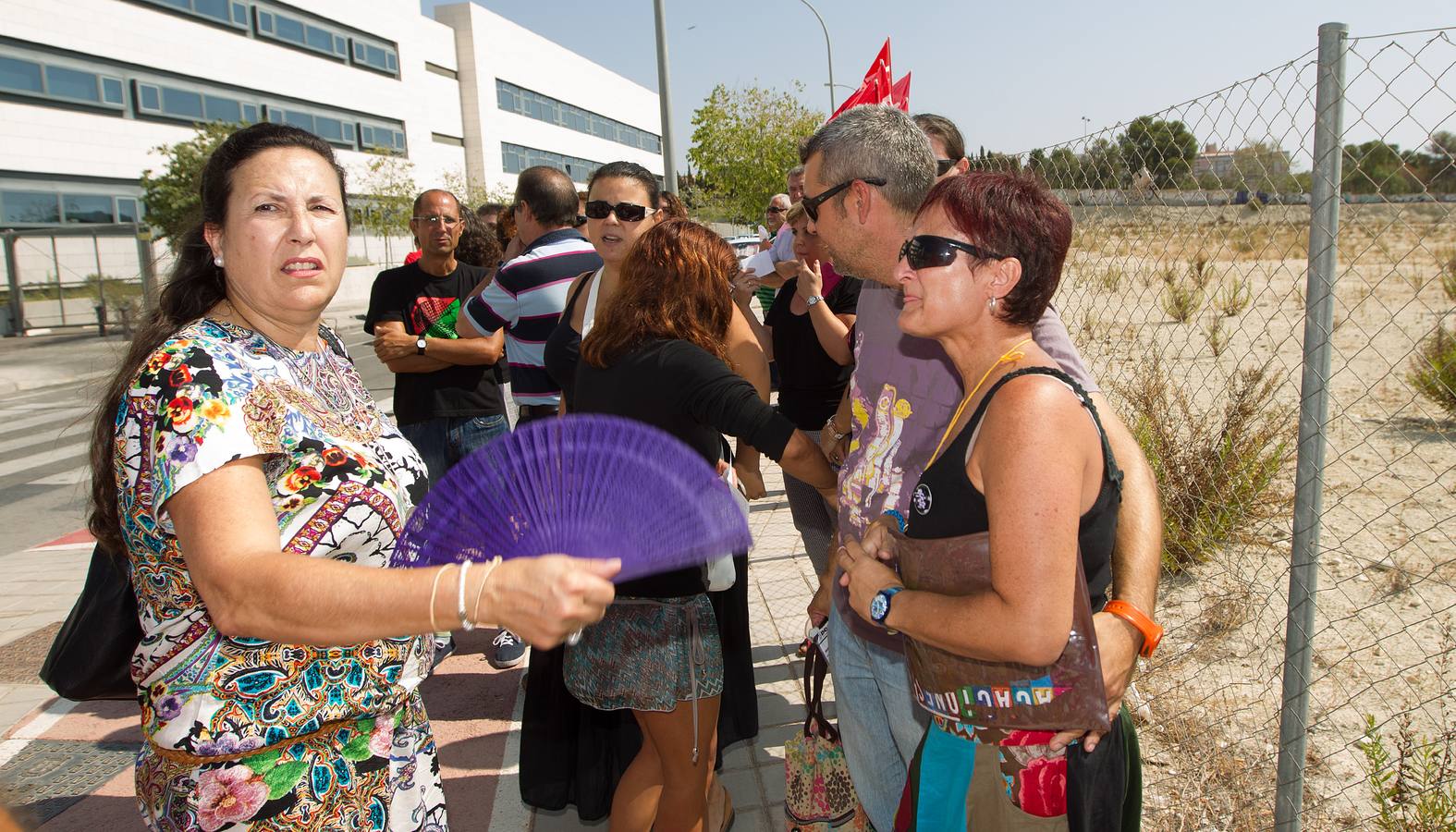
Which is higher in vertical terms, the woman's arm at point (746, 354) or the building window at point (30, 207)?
the building window at point (30, 207)

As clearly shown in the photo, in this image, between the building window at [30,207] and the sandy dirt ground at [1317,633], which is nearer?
the sandy dirt ground at [1317,633]

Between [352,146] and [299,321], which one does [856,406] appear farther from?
[352,146]

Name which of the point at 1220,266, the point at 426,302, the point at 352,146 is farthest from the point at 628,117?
the point at 426,302

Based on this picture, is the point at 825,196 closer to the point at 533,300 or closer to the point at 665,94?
the point at 533,300

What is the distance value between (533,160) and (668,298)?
6215cm

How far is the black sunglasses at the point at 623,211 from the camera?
3.62 metres

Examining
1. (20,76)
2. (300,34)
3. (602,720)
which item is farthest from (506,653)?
(300,34)

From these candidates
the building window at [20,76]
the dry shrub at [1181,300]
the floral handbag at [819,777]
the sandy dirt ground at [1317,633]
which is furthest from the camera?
the building window at [20,76]

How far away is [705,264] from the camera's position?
8.39 ft

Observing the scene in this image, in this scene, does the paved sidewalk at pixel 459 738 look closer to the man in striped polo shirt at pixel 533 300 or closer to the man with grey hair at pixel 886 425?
the man with grey hair at pixel 886 425

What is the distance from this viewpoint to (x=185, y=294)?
1727 mm

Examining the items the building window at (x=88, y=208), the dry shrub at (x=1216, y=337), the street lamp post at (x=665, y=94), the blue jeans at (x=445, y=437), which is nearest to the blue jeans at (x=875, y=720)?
the blue jeans at (x=445, y=437)

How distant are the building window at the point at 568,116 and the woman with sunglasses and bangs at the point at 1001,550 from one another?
166 feet

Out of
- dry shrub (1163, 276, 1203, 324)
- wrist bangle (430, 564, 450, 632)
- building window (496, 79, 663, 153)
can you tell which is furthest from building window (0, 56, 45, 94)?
wrist bangle (430, 564, 450, 632)
